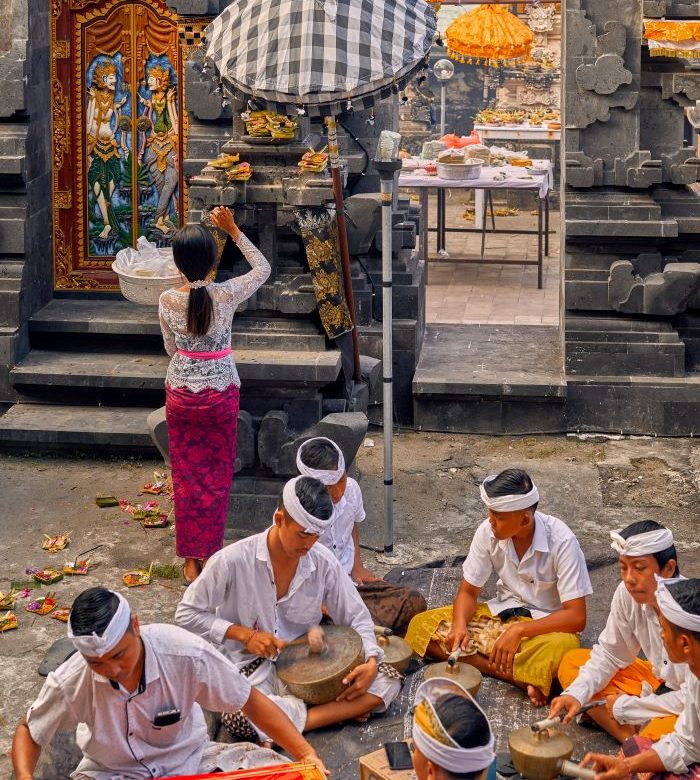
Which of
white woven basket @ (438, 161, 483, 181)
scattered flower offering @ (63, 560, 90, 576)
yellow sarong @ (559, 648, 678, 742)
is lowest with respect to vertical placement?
scattered flower offering @ (63, 560, 90, 576)

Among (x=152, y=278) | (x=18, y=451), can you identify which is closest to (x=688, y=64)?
(x=152, y=278)

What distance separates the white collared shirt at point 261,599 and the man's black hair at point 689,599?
1509 millimetres

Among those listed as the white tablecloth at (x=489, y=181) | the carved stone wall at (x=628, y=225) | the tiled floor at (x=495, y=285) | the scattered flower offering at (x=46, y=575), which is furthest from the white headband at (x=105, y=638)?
the white tablecloth at (x=489, y=181)

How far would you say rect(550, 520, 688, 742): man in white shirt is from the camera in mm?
5363

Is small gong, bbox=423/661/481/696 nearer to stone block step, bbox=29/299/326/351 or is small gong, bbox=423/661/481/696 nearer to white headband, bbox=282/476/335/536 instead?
white headband, bbox=282/476/335/536

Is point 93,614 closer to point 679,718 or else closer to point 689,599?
point 689,599

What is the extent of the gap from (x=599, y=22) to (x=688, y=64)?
670 millimetres

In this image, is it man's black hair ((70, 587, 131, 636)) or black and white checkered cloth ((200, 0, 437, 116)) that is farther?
black and white checkered cloth ((200, 0, 437, 116))

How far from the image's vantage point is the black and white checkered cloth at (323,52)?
7137 millimetres

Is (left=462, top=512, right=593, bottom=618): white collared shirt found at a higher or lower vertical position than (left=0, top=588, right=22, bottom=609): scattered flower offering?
higher

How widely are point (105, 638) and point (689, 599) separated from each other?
Answer: 1.92 metres

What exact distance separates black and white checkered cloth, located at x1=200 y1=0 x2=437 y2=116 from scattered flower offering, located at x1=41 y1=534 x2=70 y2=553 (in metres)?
2.73

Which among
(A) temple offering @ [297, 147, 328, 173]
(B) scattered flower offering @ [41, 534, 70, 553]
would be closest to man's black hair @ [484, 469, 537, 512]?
(A) temple offering @ [297, 147, 328, 173]

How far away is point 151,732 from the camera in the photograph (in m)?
4.85
